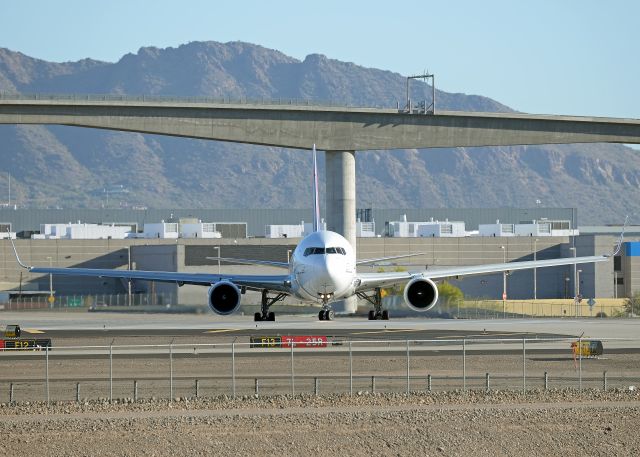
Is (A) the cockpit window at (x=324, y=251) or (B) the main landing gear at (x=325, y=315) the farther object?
(B) the main landing gear at (x=325, y=315)

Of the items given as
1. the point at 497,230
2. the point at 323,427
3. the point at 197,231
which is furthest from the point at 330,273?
the point at 497,230

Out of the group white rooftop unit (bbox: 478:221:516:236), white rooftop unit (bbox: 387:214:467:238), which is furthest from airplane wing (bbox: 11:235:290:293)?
white rooftop unit (bbox: 478:221:516:236)

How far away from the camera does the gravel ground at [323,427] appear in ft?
108

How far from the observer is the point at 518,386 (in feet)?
138

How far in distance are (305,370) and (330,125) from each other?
51.6 metres

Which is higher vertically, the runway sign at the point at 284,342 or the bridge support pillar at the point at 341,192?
the bridge support pillar at the point at 341,192

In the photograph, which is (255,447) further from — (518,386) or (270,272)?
(270,272)

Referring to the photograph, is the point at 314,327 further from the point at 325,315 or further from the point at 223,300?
the point at 223,300

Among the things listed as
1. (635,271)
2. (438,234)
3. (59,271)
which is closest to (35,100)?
(59,271)

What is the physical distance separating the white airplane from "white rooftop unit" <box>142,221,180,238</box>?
323 feet

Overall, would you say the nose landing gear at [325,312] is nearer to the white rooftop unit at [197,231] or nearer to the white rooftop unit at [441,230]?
the white rooftop unit at [197,231]

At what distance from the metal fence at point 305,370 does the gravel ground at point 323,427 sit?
2.00 m

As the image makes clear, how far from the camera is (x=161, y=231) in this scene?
17300 centimetres

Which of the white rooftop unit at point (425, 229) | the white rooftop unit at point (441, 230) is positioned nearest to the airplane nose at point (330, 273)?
the white rooftop unit at point (441, 230)
